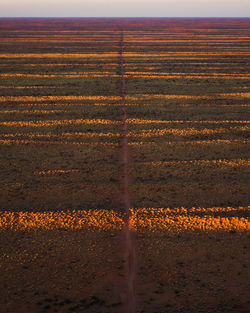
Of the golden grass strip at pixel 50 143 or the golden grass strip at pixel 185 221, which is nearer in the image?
the golden grass strip at pixel 185 221

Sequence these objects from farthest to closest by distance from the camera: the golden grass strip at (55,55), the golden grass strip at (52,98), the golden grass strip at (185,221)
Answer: the golden grass strip at (55,55), the golden grass strip at (52,98), the golden grass strip at (185,221)

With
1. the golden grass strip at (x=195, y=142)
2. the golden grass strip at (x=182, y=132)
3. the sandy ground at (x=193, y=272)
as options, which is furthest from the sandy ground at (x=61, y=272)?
the golden grass strip at (x=182, y=132)

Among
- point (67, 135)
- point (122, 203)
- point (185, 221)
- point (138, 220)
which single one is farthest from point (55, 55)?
point (185, 221)

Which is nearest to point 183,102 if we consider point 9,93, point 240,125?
point 240,125

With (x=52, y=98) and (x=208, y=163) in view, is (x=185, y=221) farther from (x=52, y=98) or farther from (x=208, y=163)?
(x=52, y=98)

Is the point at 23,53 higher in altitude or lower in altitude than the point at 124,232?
higher

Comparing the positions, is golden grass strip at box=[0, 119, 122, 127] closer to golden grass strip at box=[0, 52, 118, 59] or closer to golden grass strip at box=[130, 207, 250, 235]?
golden grass strip at box=[130, 207, 250, 235]

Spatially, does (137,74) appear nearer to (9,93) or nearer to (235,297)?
(9,93)

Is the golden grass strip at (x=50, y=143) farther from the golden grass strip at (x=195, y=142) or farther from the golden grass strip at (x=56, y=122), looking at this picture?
the golden grass strip at (x=56, y=122)

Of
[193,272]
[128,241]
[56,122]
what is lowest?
[193,272]
